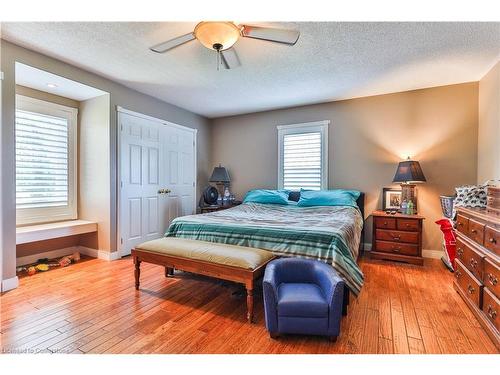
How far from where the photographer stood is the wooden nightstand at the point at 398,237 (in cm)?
335

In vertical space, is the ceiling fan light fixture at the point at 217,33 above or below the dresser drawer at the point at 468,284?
above

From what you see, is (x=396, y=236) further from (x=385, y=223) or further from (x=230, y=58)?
(x=230, y=58)

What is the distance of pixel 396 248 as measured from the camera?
345cm

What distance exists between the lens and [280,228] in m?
2.46

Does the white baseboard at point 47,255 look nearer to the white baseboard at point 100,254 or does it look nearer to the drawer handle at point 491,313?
the white baseboard at point 100,254

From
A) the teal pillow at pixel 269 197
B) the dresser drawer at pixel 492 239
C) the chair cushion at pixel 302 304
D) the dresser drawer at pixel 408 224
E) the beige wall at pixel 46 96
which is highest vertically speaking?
the beige wall at pixel 46 96

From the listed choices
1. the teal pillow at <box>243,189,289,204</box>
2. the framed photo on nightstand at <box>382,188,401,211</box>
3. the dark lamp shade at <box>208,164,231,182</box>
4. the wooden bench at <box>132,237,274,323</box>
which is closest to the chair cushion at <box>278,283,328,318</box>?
the wooden bench at <box>132,237,274,323</box>

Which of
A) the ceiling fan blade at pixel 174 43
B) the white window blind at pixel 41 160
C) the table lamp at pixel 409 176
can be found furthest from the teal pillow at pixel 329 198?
the white window blind at pixel 41 160

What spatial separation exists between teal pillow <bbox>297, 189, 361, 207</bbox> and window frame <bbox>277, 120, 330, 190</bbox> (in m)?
0.50

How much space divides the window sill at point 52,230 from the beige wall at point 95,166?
0.48ft

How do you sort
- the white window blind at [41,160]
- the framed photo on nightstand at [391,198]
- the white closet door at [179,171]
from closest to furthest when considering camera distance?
the white window blind at [41,160] < the framed photo on nightstand at [391,198] < the white closet door at [179,171]

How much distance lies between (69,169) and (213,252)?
2994mm

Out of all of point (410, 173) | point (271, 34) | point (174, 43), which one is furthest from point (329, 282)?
point (410, 173)
